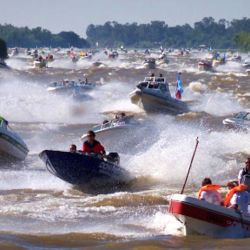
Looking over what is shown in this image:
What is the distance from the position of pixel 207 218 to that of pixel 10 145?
38.0ft

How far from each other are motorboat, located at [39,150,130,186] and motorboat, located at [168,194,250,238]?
5.92m

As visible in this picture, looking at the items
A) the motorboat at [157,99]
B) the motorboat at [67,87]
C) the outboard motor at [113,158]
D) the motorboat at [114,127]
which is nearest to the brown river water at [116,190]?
the motorboat at [114,127]

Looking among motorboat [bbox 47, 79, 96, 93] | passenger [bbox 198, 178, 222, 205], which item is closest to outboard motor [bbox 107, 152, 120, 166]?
passenger [bbox 198, 178, 222, 205]

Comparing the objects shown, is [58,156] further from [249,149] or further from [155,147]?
[249,149]

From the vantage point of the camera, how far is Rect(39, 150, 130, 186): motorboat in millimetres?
23141

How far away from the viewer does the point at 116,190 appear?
2423 centimetres

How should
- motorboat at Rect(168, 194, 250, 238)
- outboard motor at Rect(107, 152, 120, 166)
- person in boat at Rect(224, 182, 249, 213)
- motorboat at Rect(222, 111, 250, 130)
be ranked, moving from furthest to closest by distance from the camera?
motorboat at Rect(222, 111, 250, 130), outboard motor at Rect(107, 152, 120, 166), person in boat at Rect(224, 182, 249, 213), motorboat at Rect(168, 194, 250, 238)

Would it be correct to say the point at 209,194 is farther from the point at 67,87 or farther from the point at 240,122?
the point at 67,87

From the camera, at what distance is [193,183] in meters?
25.9

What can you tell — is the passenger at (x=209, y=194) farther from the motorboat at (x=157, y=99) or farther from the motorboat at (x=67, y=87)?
the motorboat at (x=67, y=87)

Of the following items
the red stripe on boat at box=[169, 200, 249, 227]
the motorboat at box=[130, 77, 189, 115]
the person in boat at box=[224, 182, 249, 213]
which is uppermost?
the person in boat at box=[224, 182, 249, 213]

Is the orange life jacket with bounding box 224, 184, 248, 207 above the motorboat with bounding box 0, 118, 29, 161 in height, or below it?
above

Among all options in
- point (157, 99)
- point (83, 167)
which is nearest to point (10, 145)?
point (83, 167)

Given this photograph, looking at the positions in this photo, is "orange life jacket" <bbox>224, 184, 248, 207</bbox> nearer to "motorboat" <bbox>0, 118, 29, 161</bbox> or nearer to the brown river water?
the brown river water
